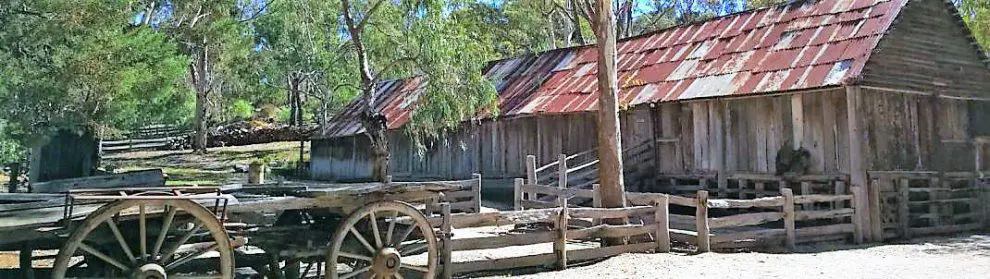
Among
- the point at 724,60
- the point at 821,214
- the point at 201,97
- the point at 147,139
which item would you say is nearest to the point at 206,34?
the point at 201,97

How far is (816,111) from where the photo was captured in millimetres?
15109

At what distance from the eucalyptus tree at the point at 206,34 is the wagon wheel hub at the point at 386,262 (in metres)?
23.0

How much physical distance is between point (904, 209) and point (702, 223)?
5.26 m

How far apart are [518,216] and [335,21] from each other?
541 inches

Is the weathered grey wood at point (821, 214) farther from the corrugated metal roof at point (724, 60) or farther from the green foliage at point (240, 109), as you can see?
the green foliage at point (240, 109)

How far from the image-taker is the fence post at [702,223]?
11828 millimetres

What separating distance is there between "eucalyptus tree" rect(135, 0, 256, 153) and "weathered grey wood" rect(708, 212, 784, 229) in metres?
22.7


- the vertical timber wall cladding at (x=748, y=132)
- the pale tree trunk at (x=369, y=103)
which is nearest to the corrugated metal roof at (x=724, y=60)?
the vertical timber wall cladding at (x=748, y=132)

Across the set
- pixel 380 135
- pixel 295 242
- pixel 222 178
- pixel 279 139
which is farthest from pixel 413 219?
pixel 279 139

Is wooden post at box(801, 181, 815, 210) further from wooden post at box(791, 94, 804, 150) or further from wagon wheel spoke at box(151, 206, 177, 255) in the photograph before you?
wagon wheel spoke at box(151, 206, 177, 255)

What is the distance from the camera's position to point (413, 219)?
Answer: 323 inches

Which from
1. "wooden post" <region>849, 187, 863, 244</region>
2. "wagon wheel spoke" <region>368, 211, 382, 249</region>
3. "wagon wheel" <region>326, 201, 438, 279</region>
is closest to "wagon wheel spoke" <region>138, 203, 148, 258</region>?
"wagon wheel" <region>326, 201, 438, 279</region>

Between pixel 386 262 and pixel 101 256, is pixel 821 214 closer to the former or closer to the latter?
pixel 386 262

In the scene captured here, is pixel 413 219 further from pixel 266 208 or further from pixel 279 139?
pixel 279 139
